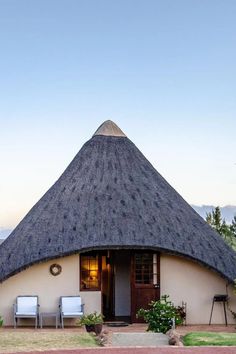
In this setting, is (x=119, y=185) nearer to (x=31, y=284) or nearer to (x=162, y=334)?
(x=31, y=284)

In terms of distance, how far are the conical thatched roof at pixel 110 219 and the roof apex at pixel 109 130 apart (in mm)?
772

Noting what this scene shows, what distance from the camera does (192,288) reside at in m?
19.2

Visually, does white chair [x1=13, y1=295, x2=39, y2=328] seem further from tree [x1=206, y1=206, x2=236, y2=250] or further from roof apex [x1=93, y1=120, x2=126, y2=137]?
tree [x1=206, y1=206, x2=236, y2=250]

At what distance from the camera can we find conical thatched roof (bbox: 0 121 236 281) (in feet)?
61.3

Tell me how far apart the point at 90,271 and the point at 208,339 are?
230 inches

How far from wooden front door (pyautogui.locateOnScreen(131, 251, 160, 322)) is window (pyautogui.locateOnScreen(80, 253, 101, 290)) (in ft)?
3.53

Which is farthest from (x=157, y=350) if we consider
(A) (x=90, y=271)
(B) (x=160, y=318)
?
(A) (x=90, y=271)

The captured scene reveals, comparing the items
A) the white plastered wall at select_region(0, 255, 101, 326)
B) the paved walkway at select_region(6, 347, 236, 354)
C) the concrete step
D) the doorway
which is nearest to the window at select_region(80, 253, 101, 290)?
the white plastered wall at select_region(0, 255, 101, 326)

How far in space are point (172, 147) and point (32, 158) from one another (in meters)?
6.20

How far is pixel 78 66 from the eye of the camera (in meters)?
23.2

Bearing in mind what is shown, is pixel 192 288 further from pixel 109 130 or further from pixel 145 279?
pixel 109 130

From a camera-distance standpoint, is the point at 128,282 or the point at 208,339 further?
the point at 128,282

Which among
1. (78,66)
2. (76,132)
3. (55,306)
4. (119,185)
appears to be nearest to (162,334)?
(55,306)

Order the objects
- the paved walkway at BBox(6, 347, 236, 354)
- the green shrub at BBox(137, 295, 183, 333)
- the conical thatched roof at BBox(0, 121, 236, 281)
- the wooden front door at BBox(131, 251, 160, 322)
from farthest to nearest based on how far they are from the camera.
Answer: the wooden front door at BBox(131, 251, 160, 322), the conical thatched roof at BBox(0, 121, 236, 281), the green shrub at BBox(137, 295, 183, 333), the paved walkway at BBox(6, 347, 236, 354)
